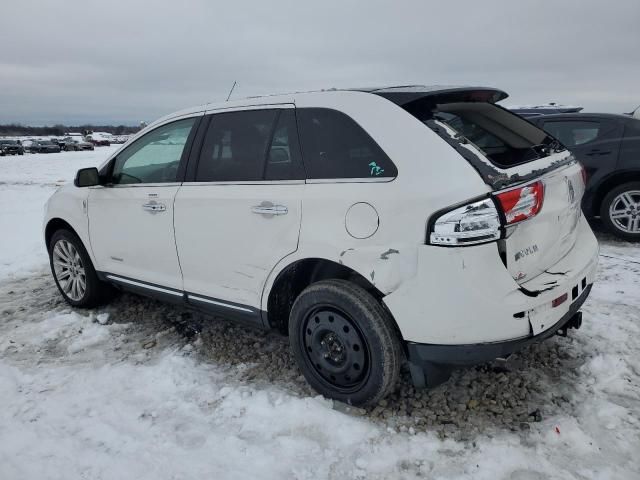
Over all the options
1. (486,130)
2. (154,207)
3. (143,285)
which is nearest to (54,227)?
(143,285)

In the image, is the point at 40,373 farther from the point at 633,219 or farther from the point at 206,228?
the point at 633,219

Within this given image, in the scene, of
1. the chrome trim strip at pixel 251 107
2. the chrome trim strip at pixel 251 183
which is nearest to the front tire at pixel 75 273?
the chrome trim strip at pixel 251 183

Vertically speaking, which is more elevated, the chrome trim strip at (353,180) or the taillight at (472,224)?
the chrome trim strip at (353,180)

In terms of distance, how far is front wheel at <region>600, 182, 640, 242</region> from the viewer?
20.1ft

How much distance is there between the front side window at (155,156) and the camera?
3648 mm

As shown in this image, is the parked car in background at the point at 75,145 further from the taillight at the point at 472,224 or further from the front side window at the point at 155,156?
the taillight at the point at 472,224

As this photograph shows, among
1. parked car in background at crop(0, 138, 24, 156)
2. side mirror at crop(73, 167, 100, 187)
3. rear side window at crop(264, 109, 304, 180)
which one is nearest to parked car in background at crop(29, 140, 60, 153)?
parked car in background at crop(0, 138, 24, 156)

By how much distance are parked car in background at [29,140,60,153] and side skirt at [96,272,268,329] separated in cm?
4572

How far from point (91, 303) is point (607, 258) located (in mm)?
5347

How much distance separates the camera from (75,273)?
4.66 m

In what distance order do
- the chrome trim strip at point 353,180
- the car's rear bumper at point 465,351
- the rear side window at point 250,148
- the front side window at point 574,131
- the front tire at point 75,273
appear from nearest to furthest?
the car's rear bumper at point 465,351
the chrome trim strip at point 353,180
the rear side window at point 250,148
the front tire at point 75,273
the front side window at point 574,131

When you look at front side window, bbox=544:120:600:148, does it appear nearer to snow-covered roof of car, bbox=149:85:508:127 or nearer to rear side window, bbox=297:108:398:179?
snow-covered roof of car, bbox=149:85:508:127

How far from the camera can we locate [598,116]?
6.53 meters

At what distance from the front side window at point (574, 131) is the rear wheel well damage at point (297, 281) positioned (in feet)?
15.6
